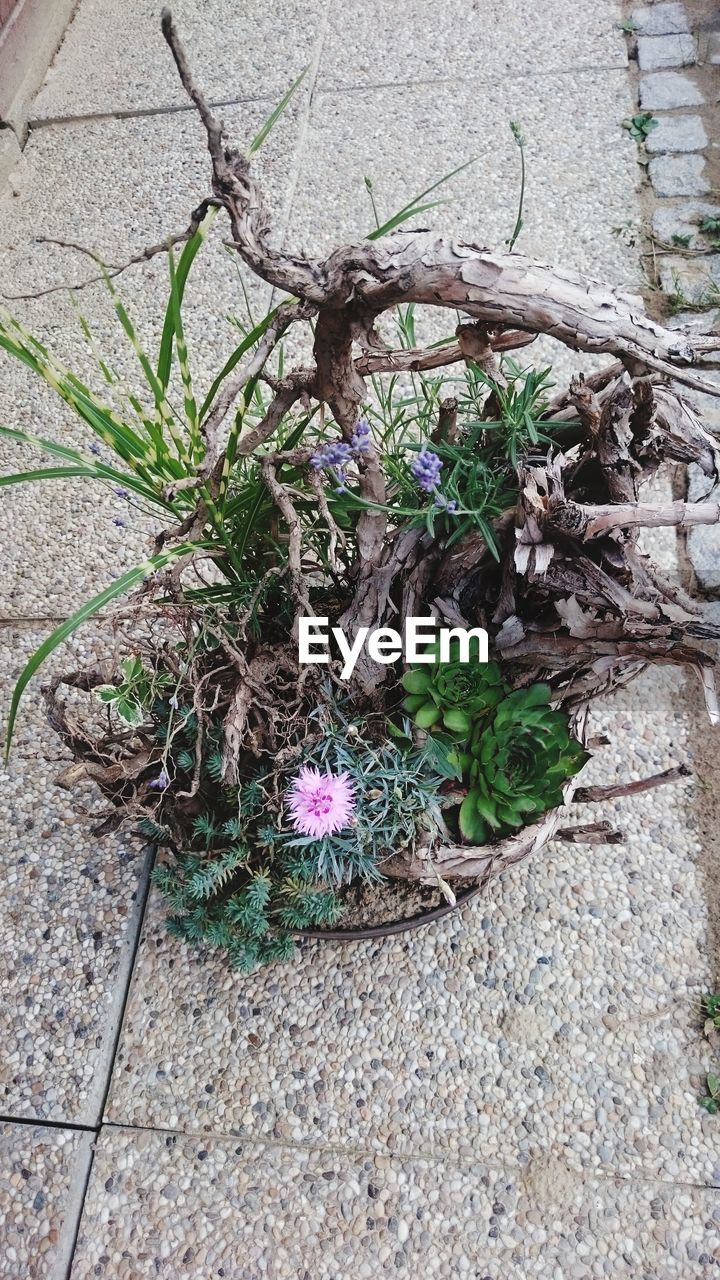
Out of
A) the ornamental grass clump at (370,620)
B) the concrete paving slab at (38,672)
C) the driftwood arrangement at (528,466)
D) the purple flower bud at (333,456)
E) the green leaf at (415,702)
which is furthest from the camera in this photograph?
the concrete paving slab at (38,672)

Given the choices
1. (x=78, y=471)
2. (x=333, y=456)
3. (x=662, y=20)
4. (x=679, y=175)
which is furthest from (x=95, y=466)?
(x=662, y=20)

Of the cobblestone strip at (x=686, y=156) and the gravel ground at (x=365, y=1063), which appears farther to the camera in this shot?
the cobblestone strip at (x=686, y=156)

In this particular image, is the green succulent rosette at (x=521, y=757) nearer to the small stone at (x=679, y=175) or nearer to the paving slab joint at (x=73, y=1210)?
the paving slab joint at (x=73, y=1210)

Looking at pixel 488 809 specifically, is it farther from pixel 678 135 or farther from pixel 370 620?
pixel 678 135

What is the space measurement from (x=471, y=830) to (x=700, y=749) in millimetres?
723

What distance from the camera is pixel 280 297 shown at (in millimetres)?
2795

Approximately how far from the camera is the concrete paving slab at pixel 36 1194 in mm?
1503

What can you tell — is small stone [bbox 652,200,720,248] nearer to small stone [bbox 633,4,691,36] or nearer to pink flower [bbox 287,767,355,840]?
small stone [bbox 633,4,691,36]

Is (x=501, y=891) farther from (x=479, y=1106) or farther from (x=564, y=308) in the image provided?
(x=564, y=308)

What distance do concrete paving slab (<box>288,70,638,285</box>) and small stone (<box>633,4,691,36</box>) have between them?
288mm

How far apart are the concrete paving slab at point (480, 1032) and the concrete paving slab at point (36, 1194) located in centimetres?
10

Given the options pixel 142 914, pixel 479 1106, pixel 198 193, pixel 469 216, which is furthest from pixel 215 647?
pixel 198 193

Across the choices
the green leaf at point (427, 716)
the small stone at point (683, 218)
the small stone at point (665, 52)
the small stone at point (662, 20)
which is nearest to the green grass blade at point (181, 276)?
the green leaf at point (427, 716)

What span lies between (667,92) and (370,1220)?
349 centimetres
